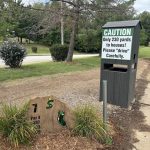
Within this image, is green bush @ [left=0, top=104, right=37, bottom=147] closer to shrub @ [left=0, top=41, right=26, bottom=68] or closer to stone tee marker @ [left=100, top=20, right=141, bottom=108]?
stone tee marker @ [left=100, top=20, right=141, bottom=108]

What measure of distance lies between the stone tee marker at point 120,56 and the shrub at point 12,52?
7691 millimetres

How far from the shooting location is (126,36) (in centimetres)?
667

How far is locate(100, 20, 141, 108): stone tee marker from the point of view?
21.9 ft

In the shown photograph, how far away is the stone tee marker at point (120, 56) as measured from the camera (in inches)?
263

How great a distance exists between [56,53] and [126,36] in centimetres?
1367

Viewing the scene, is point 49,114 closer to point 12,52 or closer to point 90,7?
point 12,52

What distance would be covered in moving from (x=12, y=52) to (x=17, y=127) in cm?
1022

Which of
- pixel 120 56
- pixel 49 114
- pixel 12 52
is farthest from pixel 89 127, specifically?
pixel 12 52

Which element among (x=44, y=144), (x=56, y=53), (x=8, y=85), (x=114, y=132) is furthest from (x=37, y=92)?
(x=56, y=53)

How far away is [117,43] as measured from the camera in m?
6.82

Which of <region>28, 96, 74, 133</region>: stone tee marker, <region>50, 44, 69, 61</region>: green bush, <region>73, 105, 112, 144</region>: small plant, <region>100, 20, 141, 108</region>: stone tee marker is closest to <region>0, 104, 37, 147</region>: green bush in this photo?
<region>28, 96, 74, 133</region>: stone tee marker

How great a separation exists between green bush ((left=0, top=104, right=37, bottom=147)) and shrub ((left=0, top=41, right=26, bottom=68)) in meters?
9.87

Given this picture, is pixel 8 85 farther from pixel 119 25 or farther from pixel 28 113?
pixel 28 113

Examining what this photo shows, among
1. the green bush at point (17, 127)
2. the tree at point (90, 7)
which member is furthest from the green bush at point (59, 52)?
the green bush at point (17, 127)
